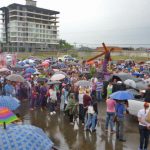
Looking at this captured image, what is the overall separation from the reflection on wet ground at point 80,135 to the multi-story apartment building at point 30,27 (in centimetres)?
11530

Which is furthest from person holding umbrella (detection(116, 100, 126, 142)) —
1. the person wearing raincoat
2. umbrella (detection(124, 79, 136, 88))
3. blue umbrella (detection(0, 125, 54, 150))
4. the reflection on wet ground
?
umbrella (detection(124, 79, 136, 88))

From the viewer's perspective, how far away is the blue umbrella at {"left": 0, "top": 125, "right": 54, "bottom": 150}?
13.0 feet

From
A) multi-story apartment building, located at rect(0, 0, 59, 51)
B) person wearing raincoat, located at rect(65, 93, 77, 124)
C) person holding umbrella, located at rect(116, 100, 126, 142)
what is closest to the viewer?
person holding umbrella, located at rect(116, 100, 126, 142)

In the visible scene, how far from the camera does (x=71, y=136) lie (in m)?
11.5

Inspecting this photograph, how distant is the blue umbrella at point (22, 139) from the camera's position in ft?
13.0

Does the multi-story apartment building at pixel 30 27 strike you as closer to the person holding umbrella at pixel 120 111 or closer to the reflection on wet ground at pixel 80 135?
the reflection on wet ground at pixel 80 135

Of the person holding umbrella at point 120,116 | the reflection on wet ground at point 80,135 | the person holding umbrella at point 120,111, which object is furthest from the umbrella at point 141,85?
the person holding umbrella at point 120,116

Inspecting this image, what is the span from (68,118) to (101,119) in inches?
54.8

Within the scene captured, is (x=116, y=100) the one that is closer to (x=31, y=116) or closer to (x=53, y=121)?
(x=53, y=121)

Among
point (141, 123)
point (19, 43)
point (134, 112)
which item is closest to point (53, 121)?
point (134, 112)

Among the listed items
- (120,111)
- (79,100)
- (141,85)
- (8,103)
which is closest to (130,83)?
(141,85)

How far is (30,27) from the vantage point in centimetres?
14562

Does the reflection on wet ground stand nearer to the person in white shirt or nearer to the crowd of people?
the crowd of people

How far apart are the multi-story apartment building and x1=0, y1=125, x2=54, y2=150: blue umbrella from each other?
125 meters
